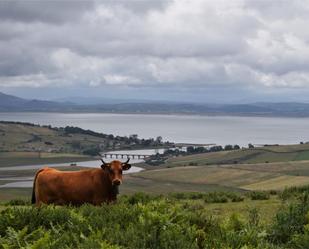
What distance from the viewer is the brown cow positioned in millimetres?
12891

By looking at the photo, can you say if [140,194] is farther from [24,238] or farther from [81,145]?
[81,145]

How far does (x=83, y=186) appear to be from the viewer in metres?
12.9

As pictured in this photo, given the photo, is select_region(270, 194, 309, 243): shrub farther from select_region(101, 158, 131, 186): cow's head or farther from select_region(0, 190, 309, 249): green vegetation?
select_region(101, 158, 131, 186): cow's head

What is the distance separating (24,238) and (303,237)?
12.1 ft

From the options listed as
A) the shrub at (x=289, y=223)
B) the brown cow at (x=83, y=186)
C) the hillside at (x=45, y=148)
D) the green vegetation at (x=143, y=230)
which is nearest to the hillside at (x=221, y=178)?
the brown cow at (x=83, y=186)

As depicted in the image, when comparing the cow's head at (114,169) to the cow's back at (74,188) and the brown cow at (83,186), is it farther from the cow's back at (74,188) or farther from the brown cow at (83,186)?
the cow's back at (74,188)

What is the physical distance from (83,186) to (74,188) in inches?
9.8

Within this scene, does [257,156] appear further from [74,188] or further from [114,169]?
[74,188]

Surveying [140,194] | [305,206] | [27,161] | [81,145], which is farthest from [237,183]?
[81,145]

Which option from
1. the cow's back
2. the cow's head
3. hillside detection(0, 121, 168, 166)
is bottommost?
hillside detection(0, 121, 168, 166)

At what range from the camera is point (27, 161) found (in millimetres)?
140000

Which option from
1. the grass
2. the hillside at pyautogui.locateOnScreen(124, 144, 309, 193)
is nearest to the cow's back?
the hillside at pyautogui.locateOnScreen(124, 144, 309, 193)

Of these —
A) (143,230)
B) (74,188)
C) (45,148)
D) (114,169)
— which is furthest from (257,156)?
(143,230)

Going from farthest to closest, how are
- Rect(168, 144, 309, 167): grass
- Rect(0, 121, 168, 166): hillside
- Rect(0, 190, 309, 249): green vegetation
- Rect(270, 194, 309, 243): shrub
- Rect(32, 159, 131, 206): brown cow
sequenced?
Rect(0, 121, 168, 166): hillside < Rect(168, 144, 309, 167): grass < Rect(32, 159, 131, 206): brown cow < Rect(270, 194, 309, 243): shrub < Rect(0, 190, 309, 249): green vegetation
